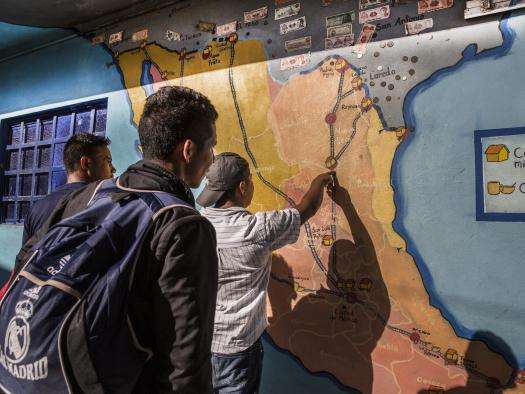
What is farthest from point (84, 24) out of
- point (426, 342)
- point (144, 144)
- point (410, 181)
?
point (426, 342)

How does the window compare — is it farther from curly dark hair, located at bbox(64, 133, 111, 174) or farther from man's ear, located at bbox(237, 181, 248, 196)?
man's ear, located at bbox(237, 181, 248, 196)

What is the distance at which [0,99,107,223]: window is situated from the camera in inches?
142

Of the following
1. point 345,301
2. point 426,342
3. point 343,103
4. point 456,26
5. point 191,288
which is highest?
point 456,26

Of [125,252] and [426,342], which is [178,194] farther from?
[426,342]

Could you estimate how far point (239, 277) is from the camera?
1.88m

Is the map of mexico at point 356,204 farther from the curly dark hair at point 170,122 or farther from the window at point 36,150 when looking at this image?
the window at point 36,150

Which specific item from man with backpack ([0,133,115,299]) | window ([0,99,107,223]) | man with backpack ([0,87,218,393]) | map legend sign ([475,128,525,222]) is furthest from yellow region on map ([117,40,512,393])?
window ([0,99,107,223])

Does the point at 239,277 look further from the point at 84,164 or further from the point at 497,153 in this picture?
the point at 497,153

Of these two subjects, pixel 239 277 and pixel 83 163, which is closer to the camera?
pixel 239 277

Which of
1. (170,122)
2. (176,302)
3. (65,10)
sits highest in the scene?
(65,10)

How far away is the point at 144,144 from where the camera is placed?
1.21m

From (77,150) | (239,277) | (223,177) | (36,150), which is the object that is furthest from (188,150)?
(36,150)

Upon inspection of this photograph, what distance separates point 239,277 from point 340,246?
69 centimetres

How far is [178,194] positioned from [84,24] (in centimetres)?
316
